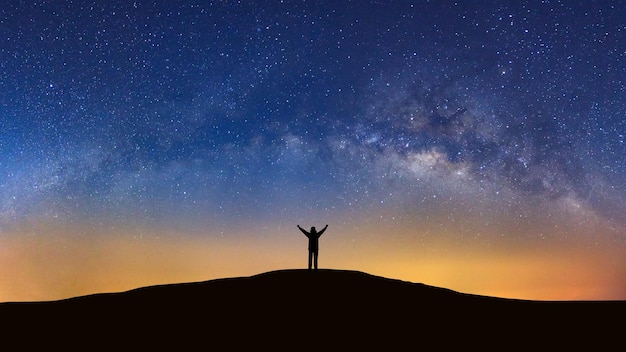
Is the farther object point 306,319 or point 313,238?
point 313,238

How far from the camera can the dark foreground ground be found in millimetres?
13094

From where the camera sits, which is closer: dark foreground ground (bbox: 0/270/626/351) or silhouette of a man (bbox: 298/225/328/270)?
dark foreground ground (bbox: 0/270/626/351)

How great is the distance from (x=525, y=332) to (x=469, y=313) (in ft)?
7.73

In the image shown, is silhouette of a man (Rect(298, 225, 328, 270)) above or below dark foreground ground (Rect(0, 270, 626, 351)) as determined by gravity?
above

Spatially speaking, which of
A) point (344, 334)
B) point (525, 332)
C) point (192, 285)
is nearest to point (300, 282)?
point (192, 285)

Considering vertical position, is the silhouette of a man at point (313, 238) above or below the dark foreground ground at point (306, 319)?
above

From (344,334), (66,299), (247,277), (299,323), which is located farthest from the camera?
(247,277)

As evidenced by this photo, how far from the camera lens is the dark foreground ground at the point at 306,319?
13094mm

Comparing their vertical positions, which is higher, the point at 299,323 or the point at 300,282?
the point at 300,282

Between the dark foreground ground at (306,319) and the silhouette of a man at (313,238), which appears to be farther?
the silhouette of a man at (313,238)

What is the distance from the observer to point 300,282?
61.5 ft

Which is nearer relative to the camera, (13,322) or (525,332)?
(525,332)

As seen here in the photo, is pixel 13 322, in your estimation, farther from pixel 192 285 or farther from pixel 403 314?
pixel 403 314

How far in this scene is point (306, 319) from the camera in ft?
48.8
